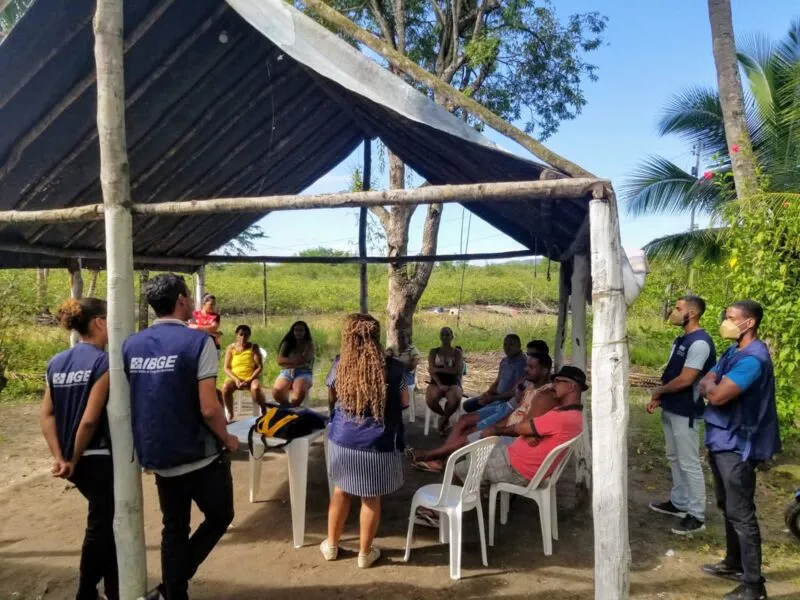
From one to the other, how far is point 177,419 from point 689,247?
10.4 m

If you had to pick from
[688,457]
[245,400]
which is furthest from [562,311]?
[245,400]

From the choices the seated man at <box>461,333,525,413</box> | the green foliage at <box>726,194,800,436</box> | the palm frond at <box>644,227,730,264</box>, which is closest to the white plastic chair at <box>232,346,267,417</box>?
the seated man at <box>461,333,525,413</box>

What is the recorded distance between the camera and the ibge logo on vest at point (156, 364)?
2730 millimetres

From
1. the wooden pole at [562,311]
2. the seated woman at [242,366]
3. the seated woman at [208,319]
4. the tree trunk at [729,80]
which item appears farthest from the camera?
the seated woman at [242,366]

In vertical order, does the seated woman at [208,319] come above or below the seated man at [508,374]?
above

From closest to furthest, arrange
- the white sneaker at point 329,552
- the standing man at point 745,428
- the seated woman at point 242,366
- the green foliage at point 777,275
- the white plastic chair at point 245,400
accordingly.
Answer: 1. the standing man at point 745,428
2. the white sneaker at point 329,552
3. the green foliage at point 777,275
4. the seated woman at point 242,366
5. the white plastic chair at point 245,400

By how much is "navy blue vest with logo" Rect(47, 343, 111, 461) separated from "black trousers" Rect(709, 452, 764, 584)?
3575mm

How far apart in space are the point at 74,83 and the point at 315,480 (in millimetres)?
3781

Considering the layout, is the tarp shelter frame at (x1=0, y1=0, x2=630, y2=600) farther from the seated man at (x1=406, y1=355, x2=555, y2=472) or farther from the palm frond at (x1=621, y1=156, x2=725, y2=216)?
the palm frond at (x1=621, y1=156, x2=725, y2=216)

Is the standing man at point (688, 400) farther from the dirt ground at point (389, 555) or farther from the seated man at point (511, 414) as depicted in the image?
the seated man at point (511, 414)

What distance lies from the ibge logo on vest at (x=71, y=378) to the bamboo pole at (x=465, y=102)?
2.40 metres

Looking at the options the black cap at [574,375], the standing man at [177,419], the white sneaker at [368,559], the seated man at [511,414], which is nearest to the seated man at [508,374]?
the seated man at [511,414]

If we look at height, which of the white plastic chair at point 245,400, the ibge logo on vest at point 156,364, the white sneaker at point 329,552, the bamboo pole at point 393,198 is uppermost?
the bamboo pole at point 393,198

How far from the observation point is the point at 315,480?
5.37 metres
